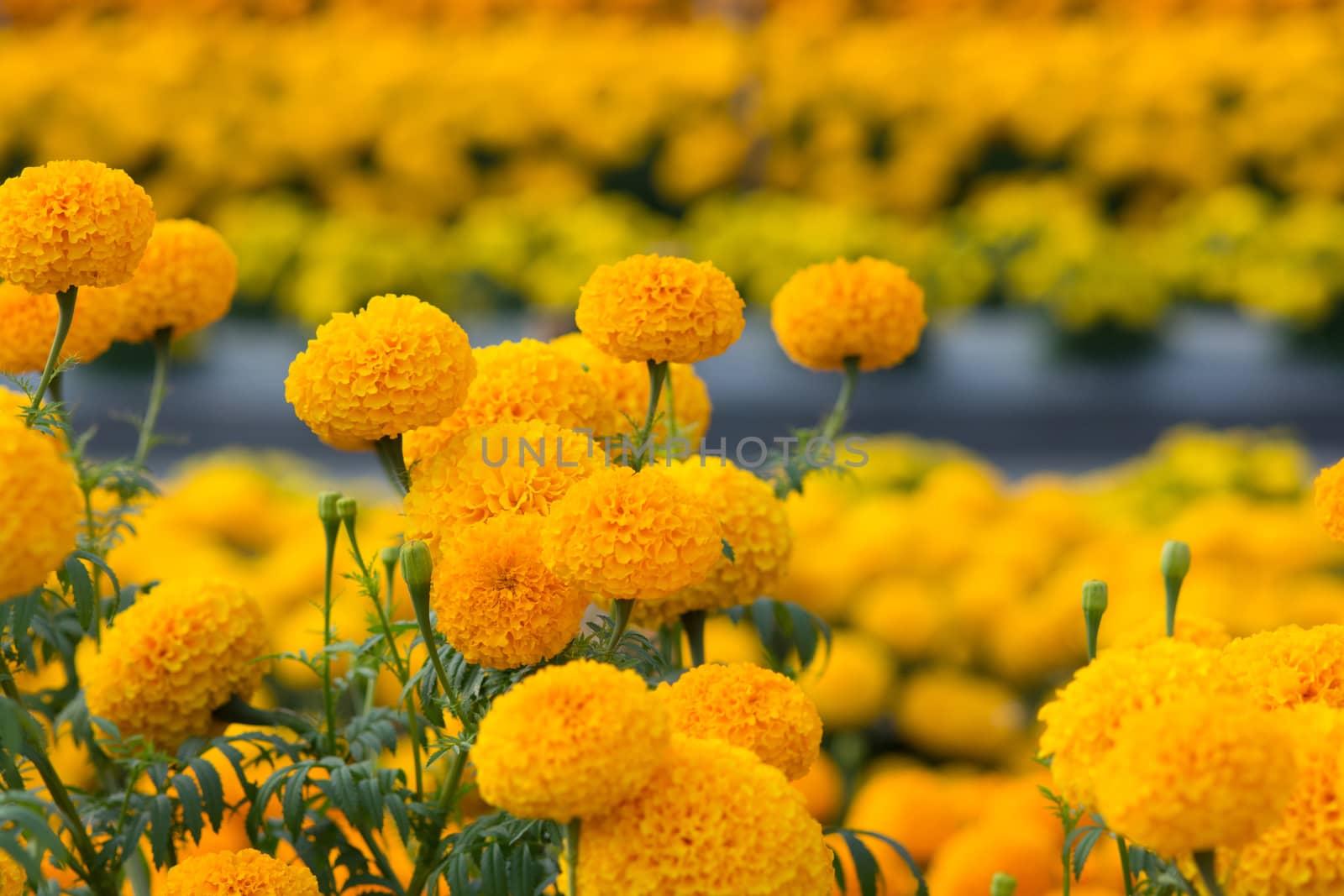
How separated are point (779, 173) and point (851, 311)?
3804mm

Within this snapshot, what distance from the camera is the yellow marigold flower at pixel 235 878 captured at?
0.88 metres

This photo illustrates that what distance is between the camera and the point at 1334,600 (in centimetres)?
218

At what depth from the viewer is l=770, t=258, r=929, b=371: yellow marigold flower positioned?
1.20 meters

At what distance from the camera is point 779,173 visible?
4910 millimetres

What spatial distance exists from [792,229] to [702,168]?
0.76 metres

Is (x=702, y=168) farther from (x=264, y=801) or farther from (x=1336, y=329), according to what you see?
(x=264, y=801)

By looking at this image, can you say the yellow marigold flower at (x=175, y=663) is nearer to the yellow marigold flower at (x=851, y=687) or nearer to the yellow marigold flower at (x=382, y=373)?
the yellow marigold flower at (x=382, y=373)

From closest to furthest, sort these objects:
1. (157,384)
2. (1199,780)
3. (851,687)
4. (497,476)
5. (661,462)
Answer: (1199,780) < (497,476) < (661,462) < (157,384) < (851,687)

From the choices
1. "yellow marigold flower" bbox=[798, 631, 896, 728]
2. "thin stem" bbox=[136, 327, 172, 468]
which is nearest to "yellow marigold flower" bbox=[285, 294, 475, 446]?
"thin stem" bbox=[136, 327, 172, 468]

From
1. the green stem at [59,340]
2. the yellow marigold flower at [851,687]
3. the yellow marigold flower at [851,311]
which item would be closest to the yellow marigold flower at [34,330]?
the green stem at [59,340]

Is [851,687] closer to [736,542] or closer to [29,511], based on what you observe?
[736,542]

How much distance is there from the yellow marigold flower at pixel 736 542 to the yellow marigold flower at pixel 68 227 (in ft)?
1.35

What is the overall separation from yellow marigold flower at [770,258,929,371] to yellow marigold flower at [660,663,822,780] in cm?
40

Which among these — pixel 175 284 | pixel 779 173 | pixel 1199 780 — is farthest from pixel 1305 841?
pixel 779 173
